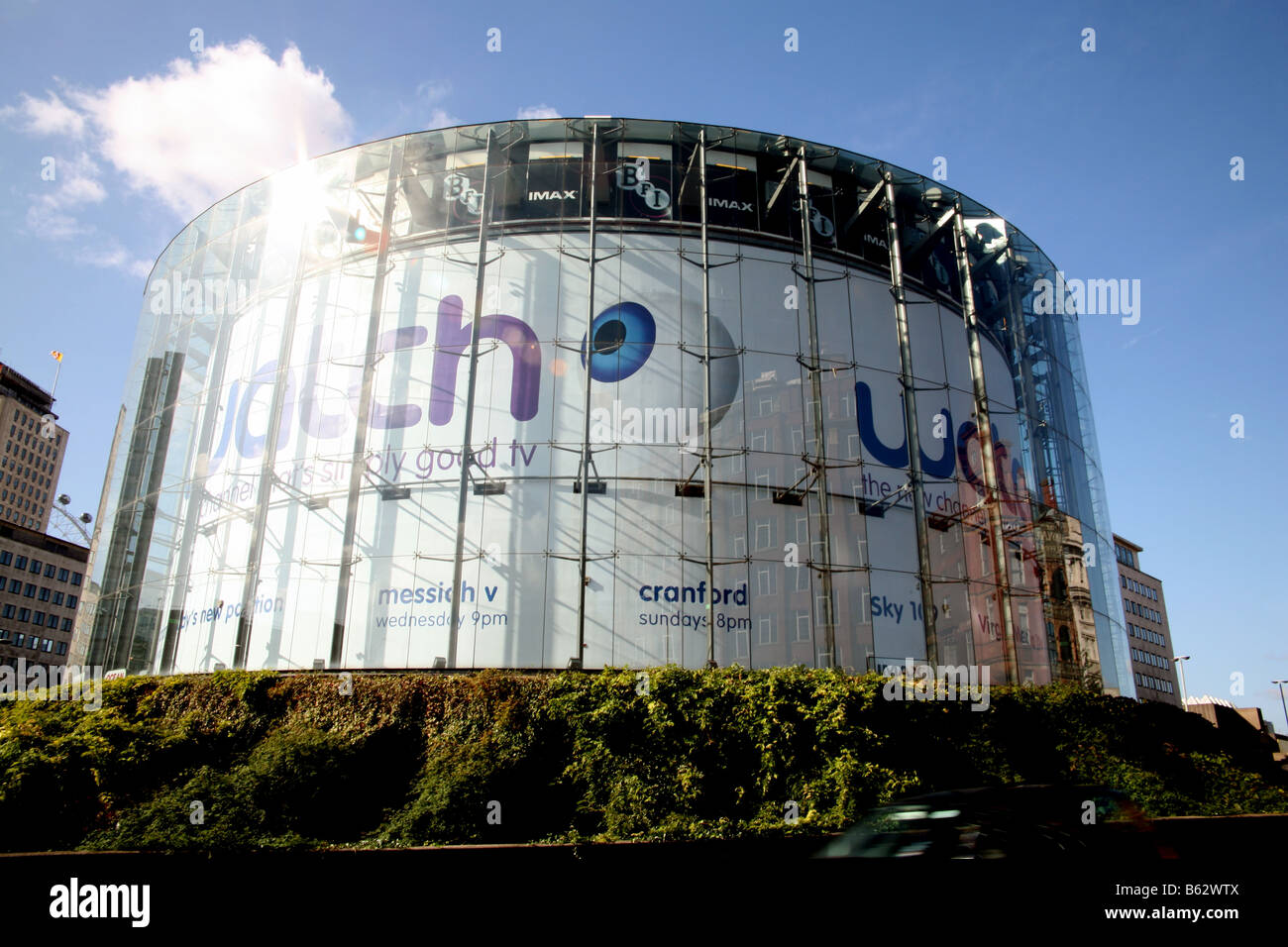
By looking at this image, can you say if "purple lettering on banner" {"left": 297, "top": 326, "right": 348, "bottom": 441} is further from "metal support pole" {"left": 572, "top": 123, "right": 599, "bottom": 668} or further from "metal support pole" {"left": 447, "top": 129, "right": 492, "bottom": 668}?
"metal support pole" {"left": 572, "top": 123, "right": 599, "bottom": 668}

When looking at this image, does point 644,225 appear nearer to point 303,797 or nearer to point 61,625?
point 303,797

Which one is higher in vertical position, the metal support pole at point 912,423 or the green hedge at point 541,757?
the metal support pole at point 912,423

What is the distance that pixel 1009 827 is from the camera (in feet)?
21.2

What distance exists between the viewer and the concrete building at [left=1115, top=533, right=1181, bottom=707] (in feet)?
Answer: 299

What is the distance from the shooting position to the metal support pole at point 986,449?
2228 cm

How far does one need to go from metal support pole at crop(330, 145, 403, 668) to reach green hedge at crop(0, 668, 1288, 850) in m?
4.27

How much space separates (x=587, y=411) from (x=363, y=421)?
6114 millimetres

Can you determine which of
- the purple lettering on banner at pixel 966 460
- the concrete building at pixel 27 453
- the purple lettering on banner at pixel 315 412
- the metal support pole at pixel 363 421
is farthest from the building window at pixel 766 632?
the concrete building at pixel 27 453

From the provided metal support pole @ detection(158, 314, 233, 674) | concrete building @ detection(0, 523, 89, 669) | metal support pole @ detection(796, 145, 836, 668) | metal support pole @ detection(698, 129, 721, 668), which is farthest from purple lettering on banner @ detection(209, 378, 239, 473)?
concrete building @ detection(0, 523, 89, 669)

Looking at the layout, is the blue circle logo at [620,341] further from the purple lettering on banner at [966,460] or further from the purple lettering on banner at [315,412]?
the purple lettering on banner at [966,460]

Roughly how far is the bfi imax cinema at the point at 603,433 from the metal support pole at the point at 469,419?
109mm
